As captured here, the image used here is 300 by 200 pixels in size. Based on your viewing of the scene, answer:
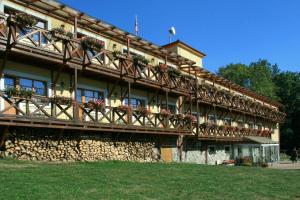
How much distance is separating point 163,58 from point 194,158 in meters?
8.15

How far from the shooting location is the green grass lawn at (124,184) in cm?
1282

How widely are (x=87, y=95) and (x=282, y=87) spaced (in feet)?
204

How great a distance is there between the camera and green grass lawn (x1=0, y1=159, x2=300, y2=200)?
42.1 feet

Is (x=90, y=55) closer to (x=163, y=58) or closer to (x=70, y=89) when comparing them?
(x=70, y=89)

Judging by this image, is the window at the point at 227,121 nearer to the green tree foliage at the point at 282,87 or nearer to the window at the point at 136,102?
the window at the point at 136,102

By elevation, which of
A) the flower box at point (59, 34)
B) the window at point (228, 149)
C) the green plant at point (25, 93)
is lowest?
the window at point (228, 149)

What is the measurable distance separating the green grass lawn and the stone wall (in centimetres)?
124

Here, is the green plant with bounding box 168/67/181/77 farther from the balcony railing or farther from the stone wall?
the stone wall

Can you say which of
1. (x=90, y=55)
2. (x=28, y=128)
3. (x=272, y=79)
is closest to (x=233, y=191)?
(x=28, y=128)

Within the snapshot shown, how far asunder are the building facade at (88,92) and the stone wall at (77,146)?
4cm

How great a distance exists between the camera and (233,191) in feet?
54.3

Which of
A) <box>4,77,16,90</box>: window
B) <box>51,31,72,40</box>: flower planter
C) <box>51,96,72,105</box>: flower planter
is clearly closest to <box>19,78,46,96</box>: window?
<box>4,77,16,90</box>: window

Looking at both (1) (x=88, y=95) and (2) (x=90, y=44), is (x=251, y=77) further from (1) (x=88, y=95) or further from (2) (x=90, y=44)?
(2) (x=90, y=44)

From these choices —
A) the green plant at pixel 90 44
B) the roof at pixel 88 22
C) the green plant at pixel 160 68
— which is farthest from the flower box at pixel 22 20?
the green plant at pixel 160 68
